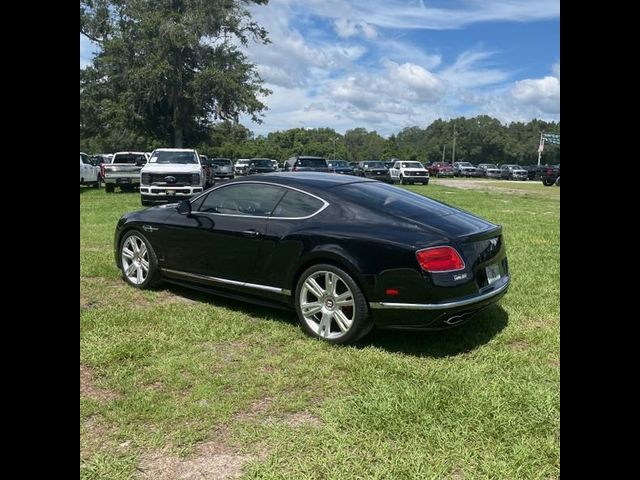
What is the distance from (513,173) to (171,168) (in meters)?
45.4

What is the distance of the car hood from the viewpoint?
16797mm

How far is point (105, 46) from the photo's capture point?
3912 cm

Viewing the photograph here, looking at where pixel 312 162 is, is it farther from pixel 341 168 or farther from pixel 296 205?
pixel 296 205

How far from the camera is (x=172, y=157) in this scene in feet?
61.0

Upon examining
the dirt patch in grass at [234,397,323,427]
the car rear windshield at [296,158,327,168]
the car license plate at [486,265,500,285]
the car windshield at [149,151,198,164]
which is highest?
the car rear windshield at [296,158,327,168]

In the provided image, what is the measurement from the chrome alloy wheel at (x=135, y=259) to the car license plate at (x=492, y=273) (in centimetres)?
369

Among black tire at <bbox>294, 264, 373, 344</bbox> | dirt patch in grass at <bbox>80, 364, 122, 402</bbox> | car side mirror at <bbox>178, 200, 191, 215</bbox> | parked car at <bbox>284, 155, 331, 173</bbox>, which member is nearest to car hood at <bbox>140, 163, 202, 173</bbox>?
parked car at <bbox>284, 155, 331, 173</bbox>

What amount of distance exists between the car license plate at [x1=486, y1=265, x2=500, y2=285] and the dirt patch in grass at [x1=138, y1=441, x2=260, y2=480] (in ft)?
8.21

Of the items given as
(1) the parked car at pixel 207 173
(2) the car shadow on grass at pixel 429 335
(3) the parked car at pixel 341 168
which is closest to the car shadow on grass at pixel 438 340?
(2) the car shadow on grass at pixel 429 335

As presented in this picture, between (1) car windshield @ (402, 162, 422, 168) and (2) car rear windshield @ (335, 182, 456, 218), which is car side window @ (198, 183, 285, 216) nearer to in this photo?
(2) car rear windshield @ (335, 182, 456, 218)

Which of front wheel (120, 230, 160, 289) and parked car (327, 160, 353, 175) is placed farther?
parked car (327, 160, 353, 175)

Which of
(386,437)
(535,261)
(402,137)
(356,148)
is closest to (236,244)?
(386,437)

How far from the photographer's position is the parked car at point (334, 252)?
13.6 ft
